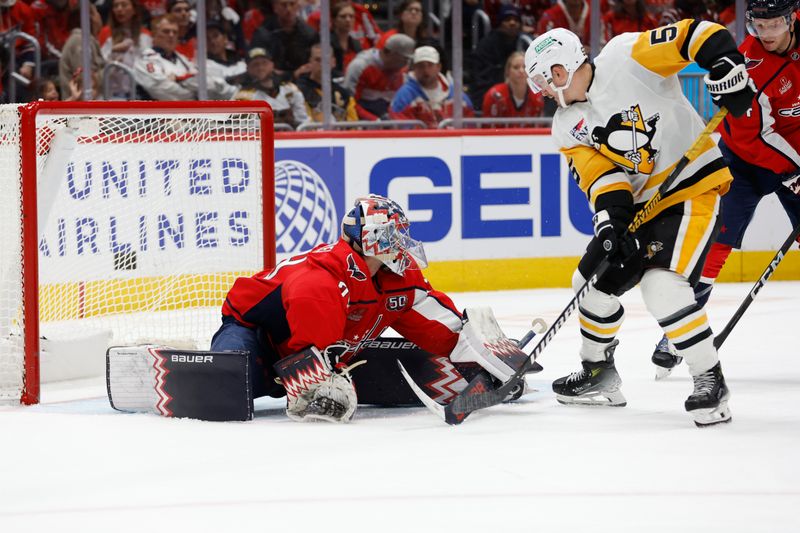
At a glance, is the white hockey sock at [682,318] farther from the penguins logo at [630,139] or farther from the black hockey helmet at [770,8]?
the black hockey helmet at [770,8]

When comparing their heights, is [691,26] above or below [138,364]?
above

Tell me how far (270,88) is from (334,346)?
11.1ft

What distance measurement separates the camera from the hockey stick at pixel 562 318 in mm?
3486

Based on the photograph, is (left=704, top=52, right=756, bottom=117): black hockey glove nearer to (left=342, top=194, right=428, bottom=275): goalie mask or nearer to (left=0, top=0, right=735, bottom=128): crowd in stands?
(left=342, top=194, right=428, bottom=275): goalie mask

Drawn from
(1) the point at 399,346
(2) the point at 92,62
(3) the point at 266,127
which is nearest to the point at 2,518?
(1) the point at 399,346

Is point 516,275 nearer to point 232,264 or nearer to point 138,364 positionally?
point 232,264

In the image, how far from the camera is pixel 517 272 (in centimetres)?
712

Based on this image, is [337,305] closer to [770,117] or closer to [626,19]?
[770,117]

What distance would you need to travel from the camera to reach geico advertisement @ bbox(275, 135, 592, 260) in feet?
21.8

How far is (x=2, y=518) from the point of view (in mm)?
2525

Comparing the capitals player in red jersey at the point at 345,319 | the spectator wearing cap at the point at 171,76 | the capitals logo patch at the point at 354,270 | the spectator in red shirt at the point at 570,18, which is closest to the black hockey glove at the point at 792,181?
the capitals player in red jersey at the point at 345,319

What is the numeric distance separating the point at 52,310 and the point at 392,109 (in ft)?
9.37

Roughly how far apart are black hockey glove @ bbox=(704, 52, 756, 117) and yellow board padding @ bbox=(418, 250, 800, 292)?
355cm

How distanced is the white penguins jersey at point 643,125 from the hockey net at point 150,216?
1219 mm
